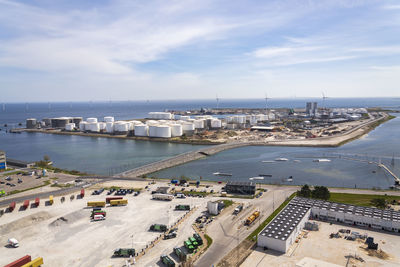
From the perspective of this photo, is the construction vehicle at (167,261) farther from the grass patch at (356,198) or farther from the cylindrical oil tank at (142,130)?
the cylindrical oil tank at (142,130)

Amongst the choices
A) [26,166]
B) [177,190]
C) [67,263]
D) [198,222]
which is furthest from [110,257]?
[26,166]

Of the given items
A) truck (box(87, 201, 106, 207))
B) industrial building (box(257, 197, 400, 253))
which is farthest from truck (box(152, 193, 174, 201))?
industrial building (box(257, 197, 400, 253))

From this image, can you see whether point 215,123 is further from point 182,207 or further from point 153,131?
point 182,207

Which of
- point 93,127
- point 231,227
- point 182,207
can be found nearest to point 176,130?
point 93,127

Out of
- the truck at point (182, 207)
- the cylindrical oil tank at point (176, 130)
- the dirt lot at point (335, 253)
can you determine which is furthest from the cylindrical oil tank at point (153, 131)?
the dirt lot at point (335, 253)

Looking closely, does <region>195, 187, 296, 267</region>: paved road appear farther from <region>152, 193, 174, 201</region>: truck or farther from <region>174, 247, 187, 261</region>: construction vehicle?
<region>152, 193, 174, 201</region>: truck

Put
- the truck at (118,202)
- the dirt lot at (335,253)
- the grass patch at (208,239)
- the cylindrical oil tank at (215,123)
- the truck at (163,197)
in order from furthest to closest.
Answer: the cylindrical oil tank at (215,123) → the truck at (163,197) → the truck at (118,202) → the grass patch at (208,239) → the dirt lot at (335,253)

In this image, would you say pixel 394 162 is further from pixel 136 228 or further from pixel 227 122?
pixel 227 122
